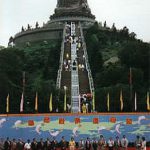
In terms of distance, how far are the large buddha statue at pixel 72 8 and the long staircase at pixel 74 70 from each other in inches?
284

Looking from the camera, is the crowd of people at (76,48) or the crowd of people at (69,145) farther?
the crowd of people at (76,48)

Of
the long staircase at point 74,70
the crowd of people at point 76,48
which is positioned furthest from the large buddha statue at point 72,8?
the long staircase at point 74,70

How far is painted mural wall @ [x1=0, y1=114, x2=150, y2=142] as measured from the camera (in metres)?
34.8

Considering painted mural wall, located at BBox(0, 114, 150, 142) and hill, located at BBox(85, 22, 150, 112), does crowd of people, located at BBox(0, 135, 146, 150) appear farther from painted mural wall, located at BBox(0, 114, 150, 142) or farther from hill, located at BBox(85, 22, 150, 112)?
hill, located at BBox(85, 22, 150, 112)

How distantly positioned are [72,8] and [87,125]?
197ft

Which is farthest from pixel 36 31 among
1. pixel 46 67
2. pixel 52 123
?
pixel 52 123

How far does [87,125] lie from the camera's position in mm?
35000

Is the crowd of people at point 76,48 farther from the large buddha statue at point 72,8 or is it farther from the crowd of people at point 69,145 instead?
the crowd of people at point 69,145

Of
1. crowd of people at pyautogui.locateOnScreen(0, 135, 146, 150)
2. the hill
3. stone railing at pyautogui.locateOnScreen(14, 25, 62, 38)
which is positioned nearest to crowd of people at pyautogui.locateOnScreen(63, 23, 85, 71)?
the hill

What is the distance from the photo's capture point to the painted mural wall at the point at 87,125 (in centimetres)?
3478

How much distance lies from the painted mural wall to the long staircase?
44.2 feet

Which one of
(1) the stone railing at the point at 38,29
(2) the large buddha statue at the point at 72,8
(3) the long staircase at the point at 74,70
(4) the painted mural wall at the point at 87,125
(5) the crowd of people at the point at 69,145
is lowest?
(5) the crowd of people at the point at 69,145

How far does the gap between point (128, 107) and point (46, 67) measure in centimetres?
2011

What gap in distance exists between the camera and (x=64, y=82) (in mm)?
61031
